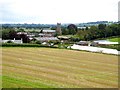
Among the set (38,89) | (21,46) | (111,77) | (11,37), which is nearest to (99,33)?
(11,37)

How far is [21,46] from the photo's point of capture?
41.0 metres

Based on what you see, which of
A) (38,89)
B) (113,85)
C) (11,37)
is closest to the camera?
(38,89)

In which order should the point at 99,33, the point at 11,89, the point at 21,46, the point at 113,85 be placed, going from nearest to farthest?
the point at 11,89 < the point at 113,85 < the point at 21,46 < the point at 99,33

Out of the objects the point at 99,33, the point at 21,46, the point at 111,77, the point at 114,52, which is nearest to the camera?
the point at 111,77

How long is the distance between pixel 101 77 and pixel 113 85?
8.89 ft

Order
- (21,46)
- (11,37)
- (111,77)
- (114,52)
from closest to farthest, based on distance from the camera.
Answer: (111,77) → (114,52) → (21,46) → (11,37)

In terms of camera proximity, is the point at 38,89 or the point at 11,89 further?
the point at 38,89

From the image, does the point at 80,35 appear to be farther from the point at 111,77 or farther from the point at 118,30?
the point at 111,77

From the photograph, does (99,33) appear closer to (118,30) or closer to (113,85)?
(118,30)

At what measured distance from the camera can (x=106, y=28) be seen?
74188 mm

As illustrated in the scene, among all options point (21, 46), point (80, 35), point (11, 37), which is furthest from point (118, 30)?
point (21, 46)

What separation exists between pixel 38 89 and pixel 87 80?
4.44 metres

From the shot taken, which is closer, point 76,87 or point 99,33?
point 76,87

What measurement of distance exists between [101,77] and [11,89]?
754 centimetres
